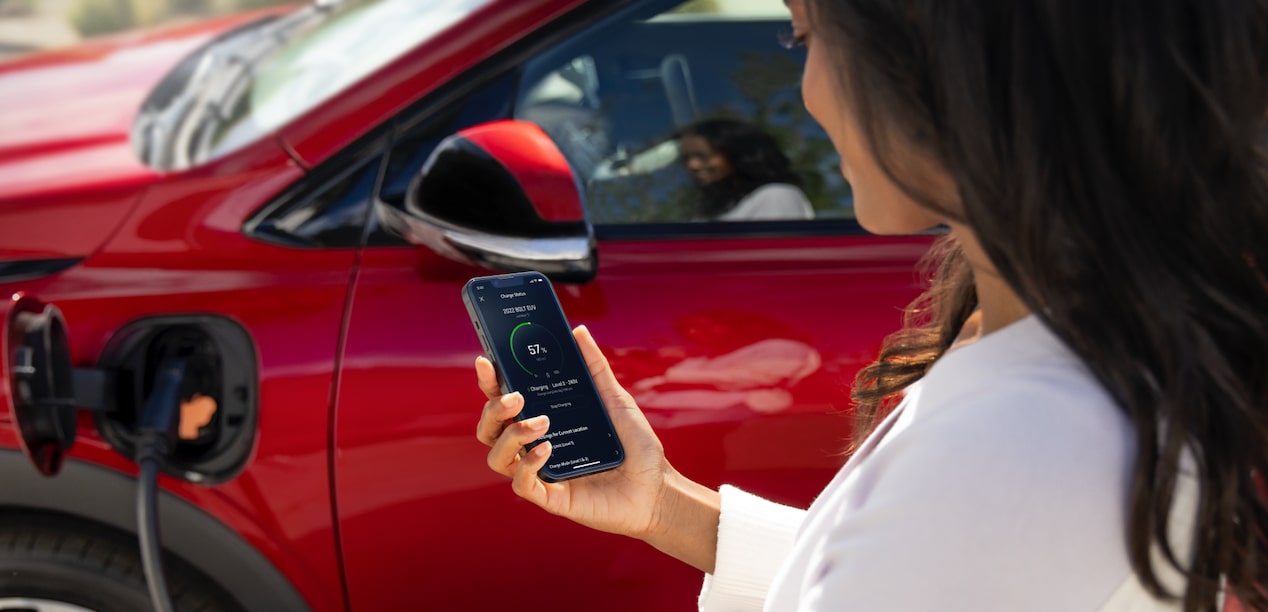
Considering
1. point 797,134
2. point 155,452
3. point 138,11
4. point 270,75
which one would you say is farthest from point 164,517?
point 138,11

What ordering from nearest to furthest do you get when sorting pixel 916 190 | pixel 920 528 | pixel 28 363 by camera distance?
pixel 920 528 < pixel 916 190 < pixel 28 363

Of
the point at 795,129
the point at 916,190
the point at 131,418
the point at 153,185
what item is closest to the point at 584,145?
the point at 795,129

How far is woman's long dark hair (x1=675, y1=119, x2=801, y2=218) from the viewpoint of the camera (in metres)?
2.17

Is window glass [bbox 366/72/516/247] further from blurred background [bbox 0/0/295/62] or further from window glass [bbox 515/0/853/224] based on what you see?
blurred background [bbox 0/0/295/62]

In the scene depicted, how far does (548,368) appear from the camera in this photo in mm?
1479

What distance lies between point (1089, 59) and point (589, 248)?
3.59ft

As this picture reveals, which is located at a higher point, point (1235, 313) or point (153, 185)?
point (153, 185)

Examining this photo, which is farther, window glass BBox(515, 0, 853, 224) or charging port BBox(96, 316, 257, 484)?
window glass BBox(515, 0, 853, 224)

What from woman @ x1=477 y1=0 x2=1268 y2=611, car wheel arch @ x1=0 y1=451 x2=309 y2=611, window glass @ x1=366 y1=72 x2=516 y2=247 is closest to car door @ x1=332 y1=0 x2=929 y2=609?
window glass @ x1=366 y1=72 x2=516 y2=247

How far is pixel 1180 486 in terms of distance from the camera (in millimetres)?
814

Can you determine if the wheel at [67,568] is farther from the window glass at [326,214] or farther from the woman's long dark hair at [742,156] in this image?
the woman's long dark hair at [742,156]

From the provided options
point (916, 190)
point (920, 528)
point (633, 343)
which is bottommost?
point (633, 343)

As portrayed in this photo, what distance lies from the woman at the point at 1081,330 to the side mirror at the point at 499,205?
3.10 feet

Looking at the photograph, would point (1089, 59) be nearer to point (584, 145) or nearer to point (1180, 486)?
point (1180, 486)
